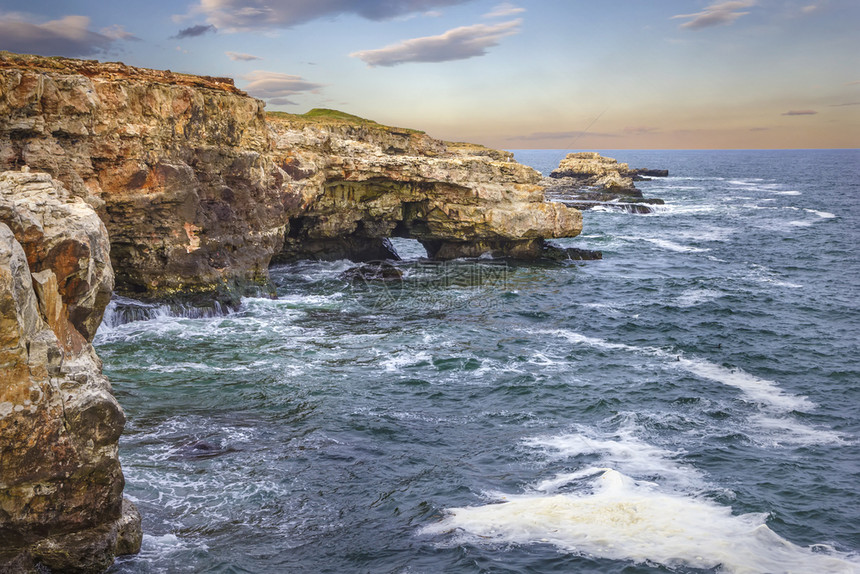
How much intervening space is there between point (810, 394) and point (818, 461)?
585 cm

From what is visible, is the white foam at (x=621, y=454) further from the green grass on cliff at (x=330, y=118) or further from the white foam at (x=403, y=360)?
the green grass on cliff at (x=330, y=118)

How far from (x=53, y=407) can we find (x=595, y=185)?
10846cm

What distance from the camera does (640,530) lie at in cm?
1555

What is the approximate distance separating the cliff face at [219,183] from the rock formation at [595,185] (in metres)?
38.4

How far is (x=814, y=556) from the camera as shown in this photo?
15023 millimetres

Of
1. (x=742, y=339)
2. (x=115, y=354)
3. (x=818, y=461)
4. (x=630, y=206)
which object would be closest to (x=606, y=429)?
(x=818, y=461)

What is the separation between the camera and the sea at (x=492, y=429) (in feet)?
49.1

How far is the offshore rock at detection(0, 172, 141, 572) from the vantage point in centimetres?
1080

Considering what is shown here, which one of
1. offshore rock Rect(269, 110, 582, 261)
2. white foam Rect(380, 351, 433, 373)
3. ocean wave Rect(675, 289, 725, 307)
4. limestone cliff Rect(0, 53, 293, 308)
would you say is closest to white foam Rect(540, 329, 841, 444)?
white foam Rect(380, 351, 433, 373)

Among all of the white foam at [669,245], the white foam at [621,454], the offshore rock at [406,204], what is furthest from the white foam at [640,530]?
the white foam at [669,245]

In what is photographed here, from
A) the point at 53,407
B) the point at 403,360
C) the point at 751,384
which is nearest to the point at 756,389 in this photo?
the point at 751,384

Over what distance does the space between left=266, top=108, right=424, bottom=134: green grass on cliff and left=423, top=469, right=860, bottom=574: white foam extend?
48841 mm

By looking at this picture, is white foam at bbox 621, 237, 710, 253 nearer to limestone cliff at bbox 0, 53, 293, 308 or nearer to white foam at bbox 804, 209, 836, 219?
white foam at bbox 804, 209, 836, 219

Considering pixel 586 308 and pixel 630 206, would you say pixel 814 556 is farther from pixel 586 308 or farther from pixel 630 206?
pixel 630 206
